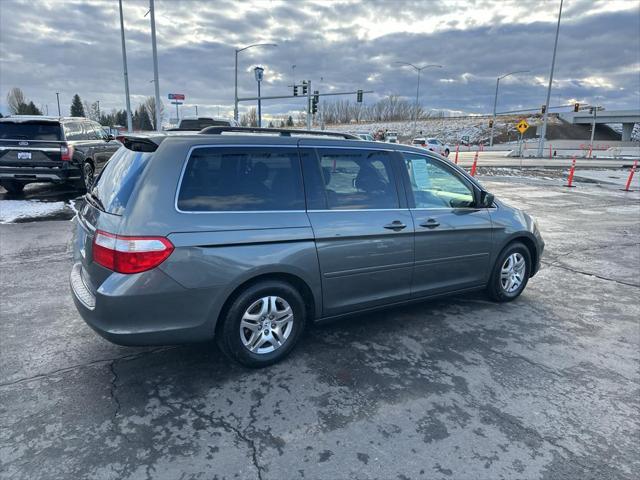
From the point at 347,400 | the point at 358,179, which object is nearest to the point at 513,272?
the point at 358,179

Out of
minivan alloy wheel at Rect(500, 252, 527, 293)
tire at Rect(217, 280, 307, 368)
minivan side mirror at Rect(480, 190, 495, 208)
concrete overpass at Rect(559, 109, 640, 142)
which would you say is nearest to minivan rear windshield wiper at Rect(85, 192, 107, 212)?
tire at Rect(217, 280, 307, 368)

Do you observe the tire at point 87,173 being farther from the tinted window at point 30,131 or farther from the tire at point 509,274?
the tire at point 509,274

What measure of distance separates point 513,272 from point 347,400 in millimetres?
2925

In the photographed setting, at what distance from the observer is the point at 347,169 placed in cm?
387

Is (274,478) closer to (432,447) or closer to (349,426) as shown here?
(349,426)

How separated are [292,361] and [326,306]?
529 mm

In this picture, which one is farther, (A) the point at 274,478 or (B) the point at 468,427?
(B) the point at 468,427

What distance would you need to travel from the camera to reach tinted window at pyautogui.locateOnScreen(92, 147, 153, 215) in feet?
9.93

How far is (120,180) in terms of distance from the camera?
3.19m

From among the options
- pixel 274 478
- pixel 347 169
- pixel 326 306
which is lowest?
pixel 274 478

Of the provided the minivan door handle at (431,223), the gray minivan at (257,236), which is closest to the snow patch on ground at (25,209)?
the gray minivan at (257,236)

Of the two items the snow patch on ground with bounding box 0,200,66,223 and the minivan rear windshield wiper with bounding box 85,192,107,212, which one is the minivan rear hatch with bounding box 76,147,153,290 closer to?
the minivan rear windshield wiper with bounding box 85,192,107,212

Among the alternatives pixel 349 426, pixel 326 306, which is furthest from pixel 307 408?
pixel 326 306

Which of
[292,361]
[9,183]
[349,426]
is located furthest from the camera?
[9,183]
